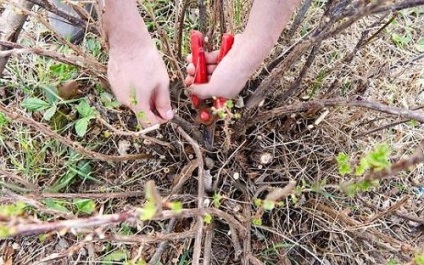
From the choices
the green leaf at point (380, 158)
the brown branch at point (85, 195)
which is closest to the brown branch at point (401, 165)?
the green leaf at point (380, 158)

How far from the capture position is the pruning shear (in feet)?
4.28

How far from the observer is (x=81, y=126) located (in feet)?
4.73

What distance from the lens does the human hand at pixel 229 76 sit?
1.23 m

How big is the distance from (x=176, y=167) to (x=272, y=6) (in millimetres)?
A: 462

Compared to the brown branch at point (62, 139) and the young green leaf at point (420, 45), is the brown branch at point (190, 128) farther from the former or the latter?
the young green leaf at point (420, 45)

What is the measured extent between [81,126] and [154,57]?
34cm

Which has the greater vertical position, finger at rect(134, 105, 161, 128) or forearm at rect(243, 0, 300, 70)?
forearm at rect(243, 0, 300, 70)

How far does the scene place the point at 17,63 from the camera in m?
1.60

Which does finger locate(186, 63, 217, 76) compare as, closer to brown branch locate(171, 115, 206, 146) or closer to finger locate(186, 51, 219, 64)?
finger locate(186, 51, 219, 64)

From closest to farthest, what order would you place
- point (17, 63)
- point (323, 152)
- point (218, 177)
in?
point (218, 177) → point (323, 152) → point (17, 63)

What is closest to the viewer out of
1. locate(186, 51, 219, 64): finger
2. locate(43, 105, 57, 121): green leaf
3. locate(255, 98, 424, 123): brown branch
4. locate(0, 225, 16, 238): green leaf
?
locate(0, 225, 16, 238): green leaf

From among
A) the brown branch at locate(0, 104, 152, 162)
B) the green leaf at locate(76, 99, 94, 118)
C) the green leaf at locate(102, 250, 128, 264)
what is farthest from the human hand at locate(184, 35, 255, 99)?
the green leaf at locate(102, 250, 128, 264)

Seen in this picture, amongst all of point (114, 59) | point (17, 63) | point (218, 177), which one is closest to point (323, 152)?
point (218, 177)

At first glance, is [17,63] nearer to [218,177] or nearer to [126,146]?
[126,146]
